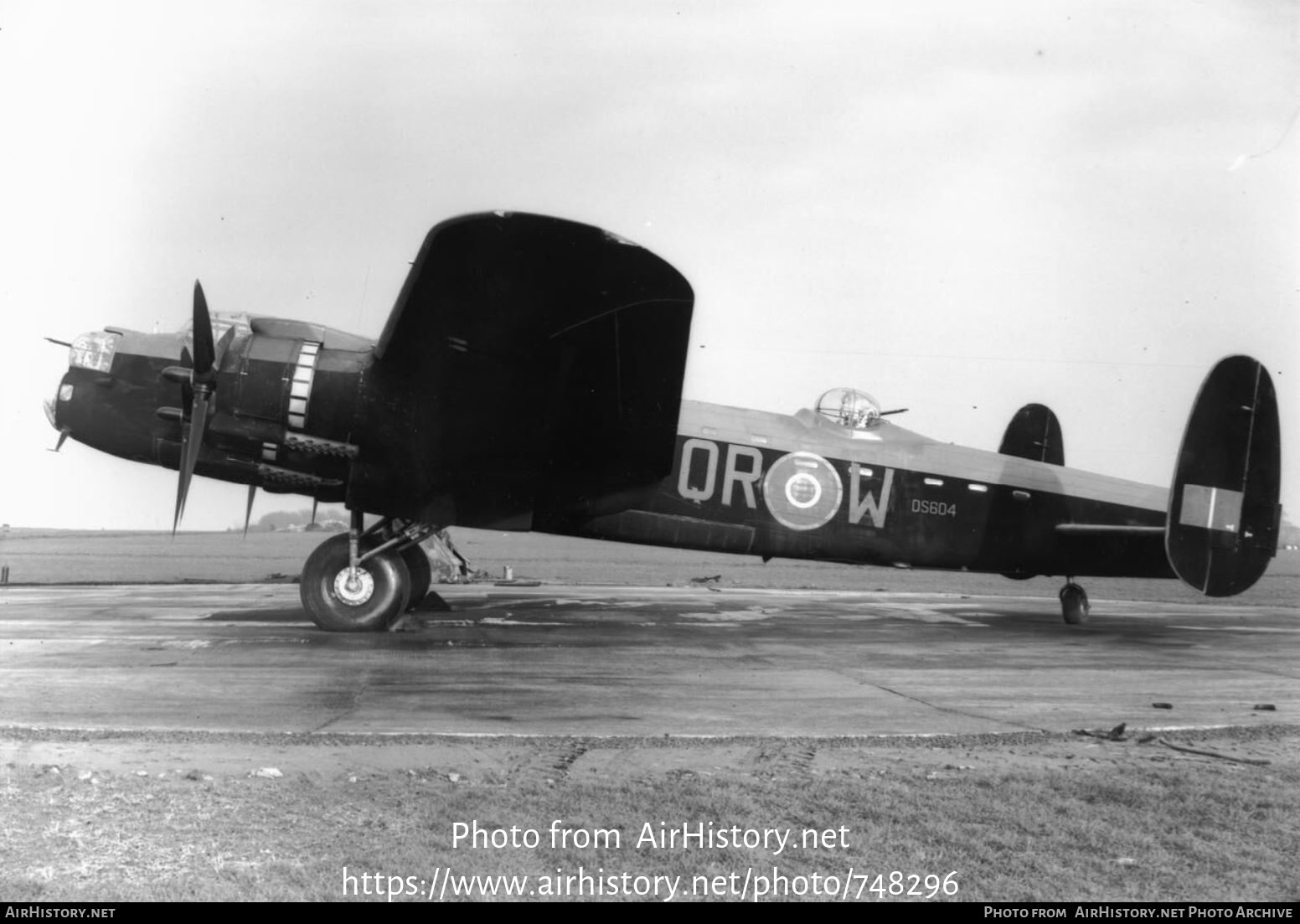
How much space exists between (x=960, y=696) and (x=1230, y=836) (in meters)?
3.62

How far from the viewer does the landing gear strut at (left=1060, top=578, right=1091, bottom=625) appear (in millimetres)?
14070

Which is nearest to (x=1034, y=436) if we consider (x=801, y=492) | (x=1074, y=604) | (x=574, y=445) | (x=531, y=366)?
(x=1074, y=604)

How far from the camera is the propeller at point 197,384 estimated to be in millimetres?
10438

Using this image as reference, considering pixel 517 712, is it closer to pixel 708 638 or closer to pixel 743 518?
pixel 708 638

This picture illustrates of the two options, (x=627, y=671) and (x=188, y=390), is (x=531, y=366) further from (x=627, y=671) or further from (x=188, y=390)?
(x=188, y=390)

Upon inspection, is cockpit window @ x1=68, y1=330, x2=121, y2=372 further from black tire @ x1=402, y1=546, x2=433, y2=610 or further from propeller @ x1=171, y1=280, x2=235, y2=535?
black tire @ x1=402, y1=546, x2=433, y2=610

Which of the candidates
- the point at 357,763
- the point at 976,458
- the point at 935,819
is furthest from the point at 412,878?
the point at 976,458

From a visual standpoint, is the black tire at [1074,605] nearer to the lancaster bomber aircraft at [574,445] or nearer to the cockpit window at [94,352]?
the lancaster bomber aircraft at [574,445]

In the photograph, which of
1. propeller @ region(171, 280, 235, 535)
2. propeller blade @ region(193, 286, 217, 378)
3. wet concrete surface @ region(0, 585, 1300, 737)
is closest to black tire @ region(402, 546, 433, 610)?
wet concrete surface @ region(0, 585, 1300, 737)

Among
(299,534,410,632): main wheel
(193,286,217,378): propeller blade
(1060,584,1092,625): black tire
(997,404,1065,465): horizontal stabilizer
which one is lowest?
(299,534,410,632): main wheel

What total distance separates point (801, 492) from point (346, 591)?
17.7ft

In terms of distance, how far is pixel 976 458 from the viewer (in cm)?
1363

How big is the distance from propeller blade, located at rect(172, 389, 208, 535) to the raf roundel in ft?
20.6

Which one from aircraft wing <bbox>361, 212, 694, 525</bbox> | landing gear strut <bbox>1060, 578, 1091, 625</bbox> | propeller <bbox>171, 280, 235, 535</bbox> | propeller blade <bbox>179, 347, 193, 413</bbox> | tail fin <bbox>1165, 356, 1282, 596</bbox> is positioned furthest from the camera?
landing gear strut <bbox>1060, 578, 1091, 625</bbox>
